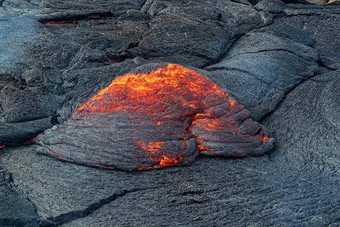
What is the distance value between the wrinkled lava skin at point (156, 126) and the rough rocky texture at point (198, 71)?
0.55 feet

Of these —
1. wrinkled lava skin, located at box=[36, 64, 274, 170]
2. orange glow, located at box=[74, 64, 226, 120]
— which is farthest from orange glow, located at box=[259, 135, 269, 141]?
orange glow, located at box=[74, 64, 226, 120]

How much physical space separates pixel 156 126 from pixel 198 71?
4.66 feet

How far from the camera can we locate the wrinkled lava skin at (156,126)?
4.60 meters

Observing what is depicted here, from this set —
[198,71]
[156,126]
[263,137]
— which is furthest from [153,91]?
[263,137]

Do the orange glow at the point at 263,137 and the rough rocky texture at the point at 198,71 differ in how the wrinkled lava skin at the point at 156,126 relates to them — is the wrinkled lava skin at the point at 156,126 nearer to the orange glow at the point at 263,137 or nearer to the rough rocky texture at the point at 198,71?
the orange glow at the point at 263,137

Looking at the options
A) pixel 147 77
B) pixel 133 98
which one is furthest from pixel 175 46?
pixel 133 98

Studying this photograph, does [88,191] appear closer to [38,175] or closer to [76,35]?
[38,175]

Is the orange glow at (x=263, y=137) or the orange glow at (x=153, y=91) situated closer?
the orange glow at (x=153, y=91)

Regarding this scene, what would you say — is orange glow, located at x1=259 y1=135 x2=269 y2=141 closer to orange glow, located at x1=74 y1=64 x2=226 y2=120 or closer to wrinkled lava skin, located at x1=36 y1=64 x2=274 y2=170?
wrinkled lava skin, located at x1=36 y1=64 x2=274 y2=170

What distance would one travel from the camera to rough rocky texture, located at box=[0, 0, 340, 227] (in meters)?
4.04

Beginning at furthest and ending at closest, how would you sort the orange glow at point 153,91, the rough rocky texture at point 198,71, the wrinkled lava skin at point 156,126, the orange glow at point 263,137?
the orange glow at point 263,137 → the orange glow at point 153,91 → the wrinkled lava skin at point 156,126 → the rough rocky texture at point 198,71

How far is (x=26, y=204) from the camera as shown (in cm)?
395

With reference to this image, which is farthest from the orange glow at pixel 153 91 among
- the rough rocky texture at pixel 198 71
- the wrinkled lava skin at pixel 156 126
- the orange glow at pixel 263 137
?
the orange glow at pixel 263 137

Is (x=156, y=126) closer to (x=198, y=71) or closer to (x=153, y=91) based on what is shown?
(x=153, y=91)
